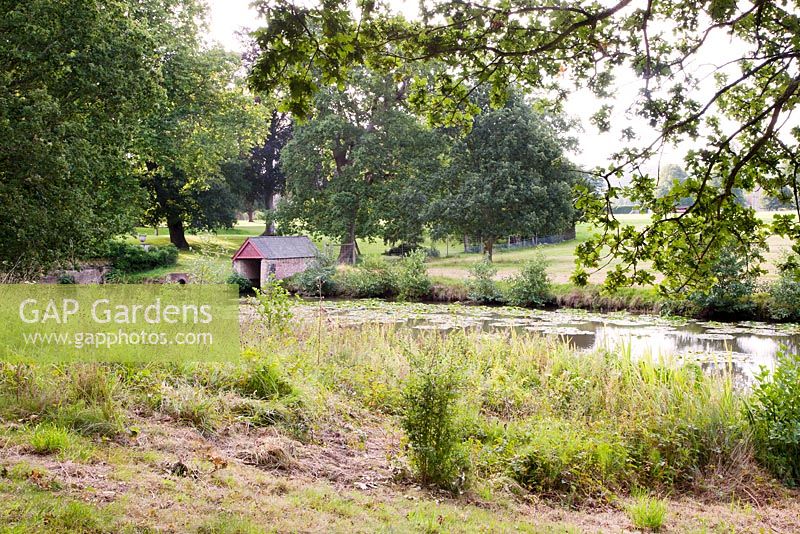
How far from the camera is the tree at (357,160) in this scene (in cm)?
2823

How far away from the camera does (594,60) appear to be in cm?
524

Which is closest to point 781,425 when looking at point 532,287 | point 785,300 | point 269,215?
point 785,300

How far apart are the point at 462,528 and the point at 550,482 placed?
1.48m

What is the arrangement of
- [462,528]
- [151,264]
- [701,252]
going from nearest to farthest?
[462,528]
[701,252]
[151,264]

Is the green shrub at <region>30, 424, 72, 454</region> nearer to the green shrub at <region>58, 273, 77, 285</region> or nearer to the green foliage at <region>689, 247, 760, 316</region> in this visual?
the green shrub at <region>58, 273, 77, 285</region>

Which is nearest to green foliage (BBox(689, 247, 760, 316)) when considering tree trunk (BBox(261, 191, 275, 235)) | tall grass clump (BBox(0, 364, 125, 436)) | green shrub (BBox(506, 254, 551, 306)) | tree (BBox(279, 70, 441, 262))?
green shrub (BBox(506, 254, 551, 306))

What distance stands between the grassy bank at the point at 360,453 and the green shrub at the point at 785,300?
1129cm

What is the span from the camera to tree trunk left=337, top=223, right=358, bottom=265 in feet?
96.6

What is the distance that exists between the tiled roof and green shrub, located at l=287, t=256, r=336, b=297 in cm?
51

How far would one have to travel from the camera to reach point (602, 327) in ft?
52.5

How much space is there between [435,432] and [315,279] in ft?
64.6

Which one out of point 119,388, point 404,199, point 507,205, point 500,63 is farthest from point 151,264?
point 500,63

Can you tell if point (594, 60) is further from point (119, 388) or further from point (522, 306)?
point (522, 306)

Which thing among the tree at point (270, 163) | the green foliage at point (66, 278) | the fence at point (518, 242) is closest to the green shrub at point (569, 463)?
the green foliage at point (66, 278)
